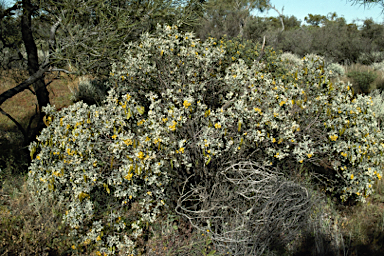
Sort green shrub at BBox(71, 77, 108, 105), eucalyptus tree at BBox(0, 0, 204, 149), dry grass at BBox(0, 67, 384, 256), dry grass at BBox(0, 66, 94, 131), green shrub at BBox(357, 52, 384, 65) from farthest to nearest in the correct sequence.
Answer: green shrub at BBox(357, 52, 384, 65) → green shrub at BBox(71, 77, 108, 105) → dry grass at BBox(0, 66, 94, 131) → eucalyptus tree at BBox(0, 0, 204, 149) → dry grass at BBox(0, 67, 384, 256)

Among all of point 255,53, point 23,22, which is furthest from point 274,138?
point 23,22

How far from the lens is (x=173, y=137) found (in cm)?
292

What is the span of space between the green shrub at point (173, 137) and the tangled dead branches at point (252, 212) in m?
0.19

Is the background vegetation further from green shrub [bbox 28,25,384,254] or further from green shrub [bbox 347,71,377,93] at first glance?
green shrub [bbox 347,71,377,93]

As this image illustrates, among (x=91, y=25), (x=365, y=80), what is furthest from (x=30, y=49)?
(x=365, y=80)

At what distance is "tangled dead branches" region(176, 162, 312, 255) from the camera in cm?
280

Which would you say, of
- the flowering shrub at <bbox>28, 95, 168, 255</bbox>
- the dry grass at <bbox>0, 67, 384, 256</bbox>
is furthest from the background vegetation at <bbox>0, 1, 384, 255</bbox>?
the flowering shrub at <bbox>28, 95, 168, 255</bbox>

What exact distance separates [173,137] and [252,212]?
1251mm

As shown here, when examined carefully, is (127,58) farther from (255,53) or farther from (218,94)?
(255,53)

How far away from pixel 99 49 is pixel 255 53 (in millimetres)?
3656

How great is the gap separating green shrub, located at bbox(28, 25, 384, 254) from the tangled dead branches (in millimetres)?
190

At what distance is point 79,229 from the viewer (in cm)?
297

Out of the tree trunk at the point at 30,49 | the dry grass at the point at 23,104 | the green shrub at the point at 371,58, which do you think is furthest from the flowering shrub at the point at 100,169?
the green shrub at the point at 371,58

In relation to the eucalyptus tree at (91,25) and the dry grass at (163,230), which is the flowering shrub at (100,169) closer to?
the dry grass at (163,230)
